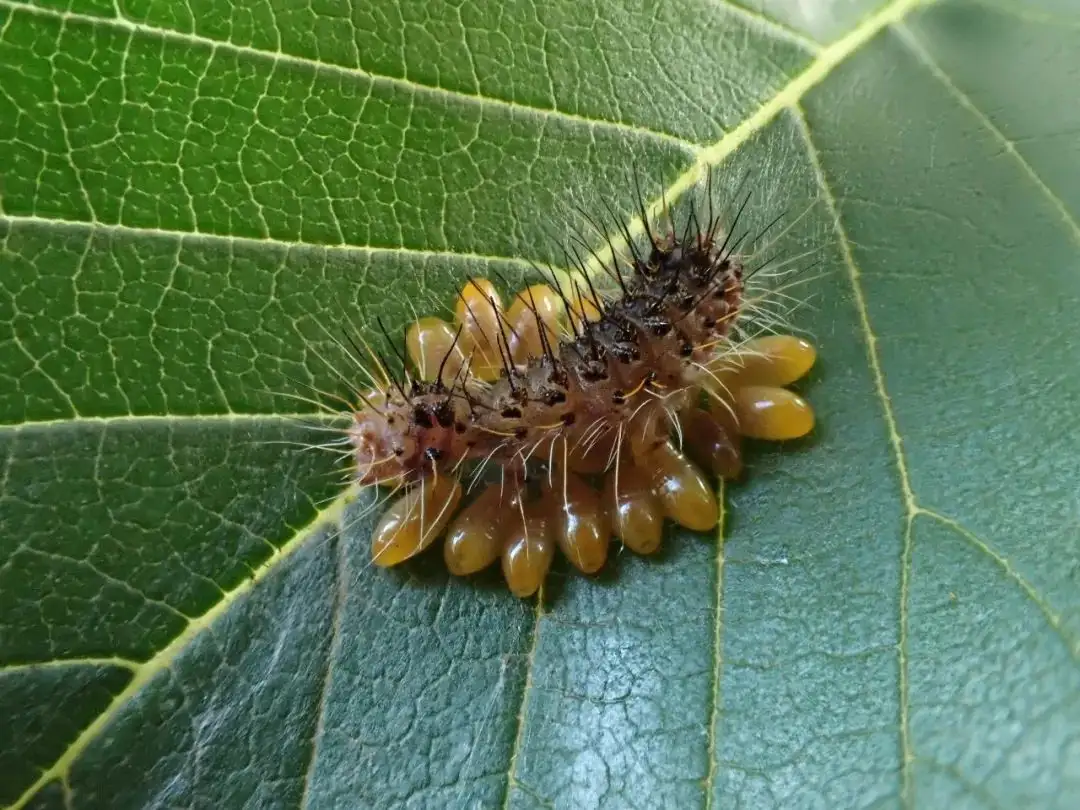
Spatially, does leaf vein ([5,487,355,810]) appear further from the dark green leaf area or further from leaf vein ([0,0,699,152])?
leaf vein ([0,0,699,152])

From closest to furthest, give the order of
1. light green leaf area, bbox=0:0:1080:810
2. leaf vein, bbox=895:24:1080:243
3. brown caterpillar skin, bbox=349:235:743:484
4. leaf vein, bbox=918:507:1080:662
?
leaf vein, bbox=918:507:1080:662, light green leaf area, bbox=0:0:1080:810, leaf vein, bbox=895:24:1080:243, brown caterpillar skin, bbox=349:235:743:484

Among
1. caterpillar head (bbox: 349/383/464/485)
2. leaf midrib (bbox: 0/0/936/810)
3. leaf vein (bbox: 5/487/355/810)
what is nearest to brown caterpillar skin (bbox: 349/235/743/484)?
caterpillar head (bbox: 349/383/464/485)

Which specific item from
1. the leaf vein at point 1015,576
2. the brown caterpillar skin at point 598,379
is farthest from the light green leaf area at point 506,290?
the brown caterpillar skin at point 598,379

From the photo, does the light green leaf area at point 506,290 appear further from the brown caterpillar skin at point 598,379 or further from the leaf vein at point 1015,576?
the brown caterpillar skin at point 598,379

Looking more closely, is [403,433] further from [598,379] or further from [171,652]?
[171,652]

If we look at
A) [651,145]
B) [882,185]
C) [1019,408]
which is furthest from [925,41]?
[1019,408]

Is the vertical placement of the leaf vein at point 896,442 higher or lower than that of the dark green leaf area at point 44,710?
higher

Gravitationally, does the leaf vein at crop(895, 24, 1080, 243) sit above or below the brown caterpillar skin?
above

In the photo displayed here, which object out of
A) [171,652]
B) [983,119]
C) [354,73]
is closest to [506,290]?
[354,73]
